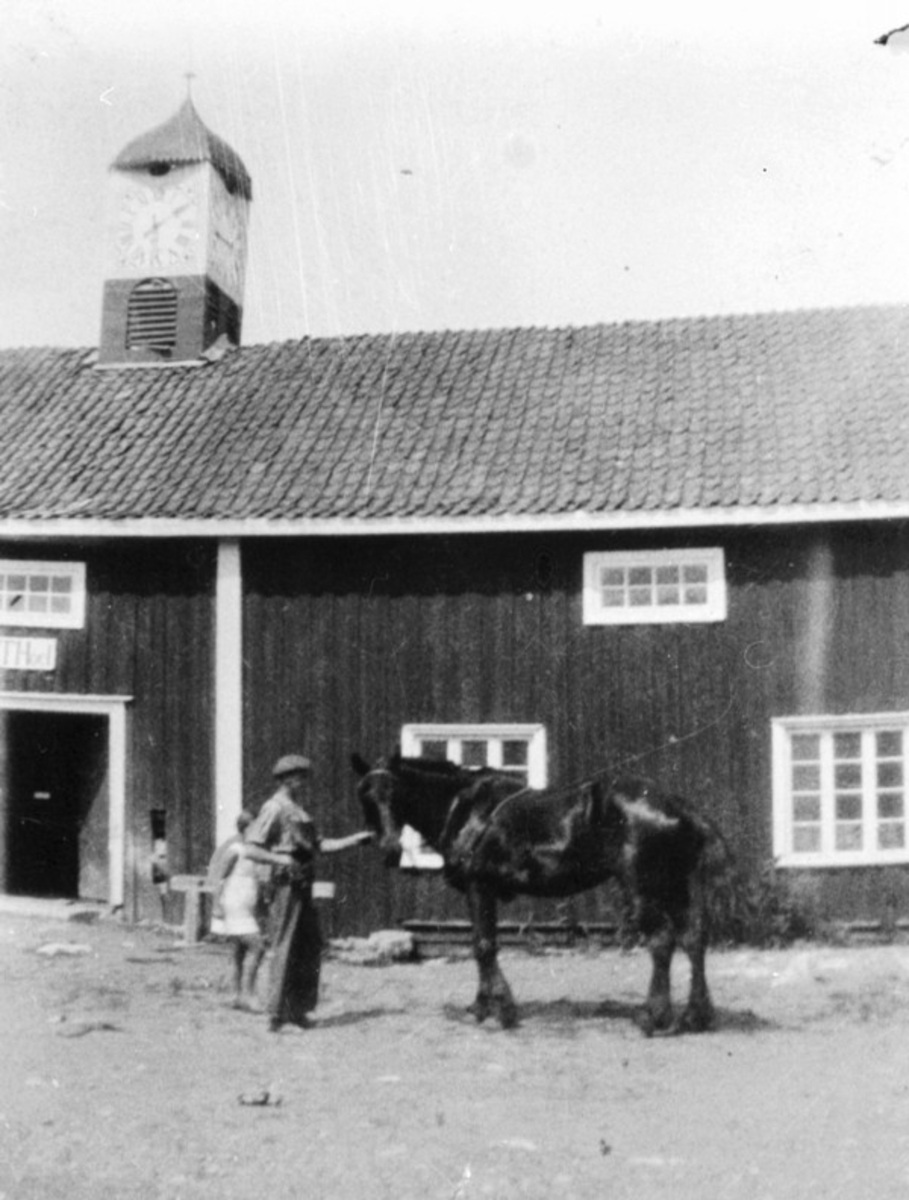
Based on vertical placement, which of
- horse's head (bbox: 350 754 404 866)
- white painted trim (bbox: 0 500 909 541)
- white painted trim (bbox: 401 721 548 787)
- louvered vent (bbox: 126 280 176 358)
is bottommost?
horse's head (bbox: 350 754 404 866)

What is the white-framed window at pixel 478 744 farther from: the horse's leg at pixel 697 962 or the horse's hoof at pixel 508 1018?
the horse's leg at pixel 697 962

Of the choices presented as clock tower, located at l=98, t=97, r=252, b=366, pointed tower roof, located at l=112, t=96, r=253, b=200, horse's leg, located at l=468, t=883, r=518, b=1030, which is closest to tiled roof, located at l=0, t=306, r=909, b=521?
clock tower, located at l=98, t=97, r=252, b=366

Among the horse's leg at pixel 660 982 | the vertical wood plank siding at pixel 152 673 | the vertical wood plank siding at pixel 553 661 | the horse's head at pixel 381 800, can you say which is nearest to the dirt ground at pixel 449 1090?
the horse's leg at pixel 660 982

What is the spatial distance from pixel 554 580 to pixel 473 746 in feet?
5.01

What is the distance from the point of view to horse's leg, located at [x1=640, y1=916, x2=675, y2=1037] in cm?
734

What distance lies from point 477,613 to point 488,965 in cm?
332

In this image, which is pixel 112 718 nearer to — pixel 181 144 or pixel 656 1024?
pixel 181 144

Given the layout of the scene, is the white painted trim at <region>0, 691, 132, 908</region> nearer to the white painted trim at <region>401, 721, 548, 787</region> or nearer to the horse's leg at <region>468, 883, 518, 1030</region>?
the white painted trim at <region>401, 721, 548, 787</region>

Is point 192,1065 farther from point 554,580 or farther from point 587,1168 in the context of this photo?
point 554,580

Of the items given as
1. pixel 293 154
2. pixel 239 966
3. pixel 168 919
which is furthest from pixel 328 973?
pixel 293 154

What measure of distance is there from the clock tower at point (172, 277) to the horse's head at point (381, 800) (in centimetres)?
748

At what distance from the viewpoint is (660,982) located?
293 inches

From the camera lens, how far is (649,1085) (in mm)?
6395

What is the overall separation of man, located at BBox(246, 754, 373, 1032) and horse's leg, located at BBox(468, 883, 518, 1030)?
86 cm
